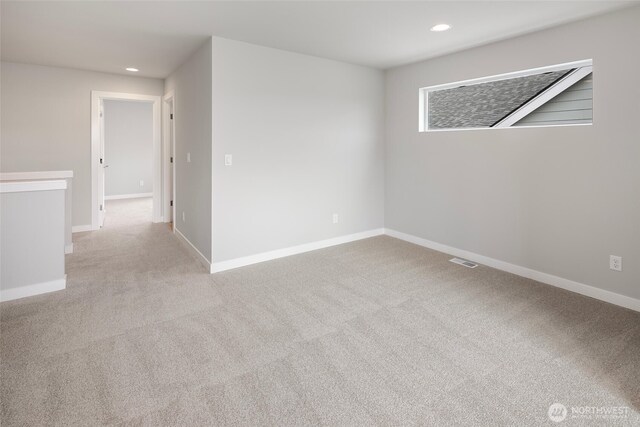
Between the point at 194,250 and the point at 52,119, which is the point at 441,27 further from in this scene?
the point at 52,119

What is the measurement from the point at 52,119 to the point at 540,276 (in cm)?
640

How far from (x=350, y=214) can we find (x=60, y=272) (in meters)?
3.27

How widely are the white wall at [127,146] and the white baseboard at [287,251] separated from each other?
6345 millimetres

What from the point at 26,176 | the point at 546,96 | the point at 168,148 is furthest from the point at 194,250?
the point at 546,96

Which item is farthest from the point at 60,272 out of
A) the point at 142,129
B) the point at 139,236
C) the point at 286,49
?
the point at 142,129

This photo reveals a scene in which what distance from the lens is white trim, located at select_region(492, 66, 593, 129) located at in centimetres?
318

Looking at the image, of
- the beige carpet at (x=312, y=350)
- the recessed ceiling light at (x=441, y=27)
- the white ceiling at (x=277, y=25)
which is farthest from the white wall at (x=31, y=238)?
the recessed ceiling light at (x=441, y=27)

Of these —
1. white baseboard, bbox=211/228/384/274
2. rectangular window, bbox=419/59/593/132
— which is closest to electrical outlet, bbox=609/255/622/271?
rectangular window, bbox=419/59/593/132

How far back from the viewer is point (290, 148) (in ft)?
13.6

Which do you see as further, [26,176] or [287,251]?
[287,251]

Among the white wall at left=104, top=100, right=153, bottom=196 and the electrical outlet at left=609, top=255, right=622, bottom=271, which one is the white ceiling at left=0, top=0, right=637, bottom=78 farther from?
the white wall at left=104, top=100, right=153, bottom=196

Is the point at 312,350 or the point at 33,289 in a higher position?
the point at 33,289

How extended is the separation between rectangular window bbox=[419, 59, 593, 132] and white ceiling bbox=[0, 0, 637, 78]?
0.45 metres

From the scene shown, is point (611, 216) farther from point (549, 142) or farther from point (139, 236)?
point (139, 236)
